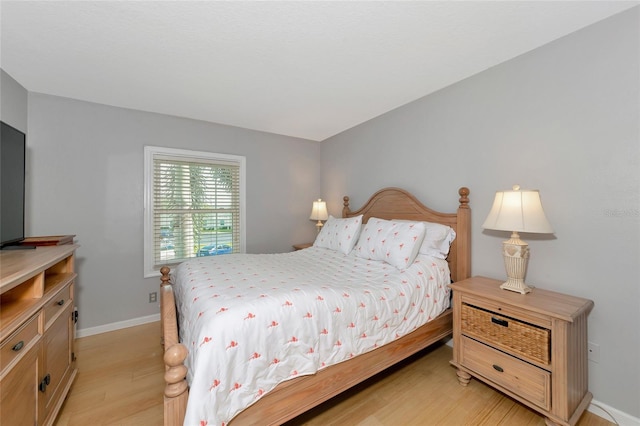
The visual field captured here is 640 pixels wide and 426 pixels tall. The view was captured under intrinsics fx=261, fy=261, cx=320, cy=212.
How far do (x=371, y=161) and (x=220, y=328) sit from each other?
2.72m

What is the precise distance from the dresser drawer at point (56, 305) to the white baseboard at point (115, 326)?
122 cm

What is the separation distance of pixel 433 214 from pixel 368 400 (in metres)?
1.67

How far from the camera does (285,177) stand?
399 cm

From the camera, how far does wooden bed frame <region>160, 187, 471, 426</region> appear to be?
1075 mm

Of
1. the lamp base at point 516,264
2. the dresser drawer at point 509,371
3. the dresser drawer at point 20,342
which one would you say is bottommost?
the dresser drawer at point 509,371

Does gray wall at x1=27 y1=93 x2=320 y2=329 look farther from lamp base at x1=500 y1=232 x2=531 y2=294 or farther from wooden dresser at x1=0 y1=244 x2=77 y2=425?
lamp base at x1=500 y1=232 x2=531 y2=294

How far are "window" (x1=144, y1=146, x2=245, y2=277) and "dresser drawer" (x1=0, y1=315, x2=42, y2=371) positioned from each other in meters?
1.81

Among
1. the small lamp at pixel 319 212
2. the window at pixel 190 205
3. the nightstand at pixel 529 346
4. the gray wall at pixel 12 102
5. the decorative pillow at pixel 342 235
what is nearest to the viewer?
the nightstand at pixel 529 346

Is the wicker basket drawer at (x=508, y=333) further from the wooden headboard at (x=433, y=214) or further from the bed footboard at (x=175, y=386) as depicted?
the bed footboard at (x=175, y=386)

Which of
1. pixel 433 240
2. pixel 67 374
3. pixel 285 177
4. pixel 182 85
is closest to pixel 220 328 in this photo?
pixel 67 374

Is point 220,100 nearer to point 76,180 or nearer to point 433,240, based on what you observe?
point 76,180

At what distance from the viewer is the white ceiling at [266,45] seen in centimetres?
149

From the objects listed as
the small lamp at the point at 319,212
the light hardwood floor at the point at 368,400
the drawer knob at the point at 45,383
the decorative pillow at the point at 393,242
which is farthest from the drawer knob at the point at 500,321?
the drawer knob at the point at 45,383

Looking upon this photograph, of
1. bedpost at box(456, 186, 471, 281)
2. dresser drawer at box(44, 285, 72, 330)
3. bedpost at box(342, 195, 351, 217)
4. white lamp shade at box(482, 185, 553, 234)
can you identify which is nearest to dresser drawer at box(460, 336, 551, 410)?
bedpost at box(456, 186, 471, 281)
